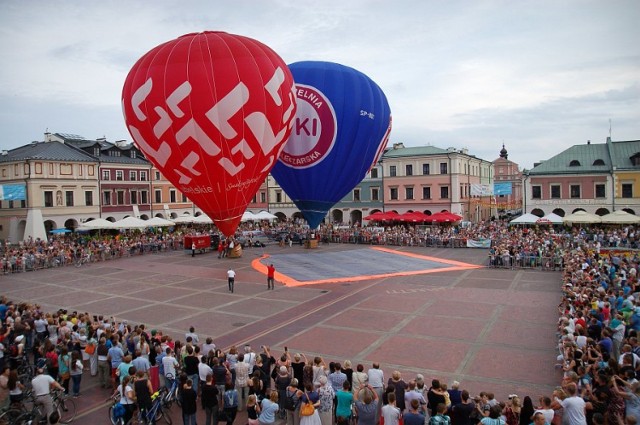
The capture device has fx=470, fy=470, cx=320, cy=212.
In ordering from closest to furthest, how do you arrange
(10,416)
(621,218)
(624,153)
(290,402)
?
(290,402) < (10,416) < (621,218) < (624,153)

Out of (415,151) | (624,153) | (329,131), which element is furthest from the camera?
(415,151)

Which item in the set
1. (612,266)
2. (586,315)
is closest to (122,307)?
(586,315)

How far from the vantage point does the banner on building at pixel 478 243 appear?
3726 cm

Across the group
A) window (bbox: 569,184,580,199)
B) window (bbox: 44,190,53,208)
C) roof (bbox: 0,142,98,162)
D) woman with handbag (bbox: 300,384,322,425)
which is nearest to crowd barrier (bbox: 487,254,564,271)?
woman with handbag (bbox: 300,384,322,425)

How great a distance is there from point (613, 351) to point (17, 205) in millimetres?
52985

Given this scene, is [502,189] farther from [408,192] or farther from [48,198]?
[48,198]

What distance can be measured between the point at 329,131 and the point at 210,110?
7718mm

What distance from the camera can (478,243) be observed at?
37.6 meters

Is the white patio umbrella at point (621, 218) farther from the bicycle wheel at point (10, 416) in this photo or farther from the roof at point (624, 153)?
the bicycle wheel at point (10, 416)

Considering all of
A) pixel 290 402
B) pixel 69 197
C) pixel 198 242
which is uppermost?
pixel 69 197

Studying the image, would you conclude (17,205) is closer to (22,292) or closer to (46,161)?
(46,161)

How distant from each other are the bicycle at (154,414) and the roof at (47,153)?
45.6 metres

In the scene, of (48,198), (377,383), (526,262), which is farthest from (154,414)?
(48,198)

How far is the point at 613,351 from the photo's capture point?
11.6 meters
